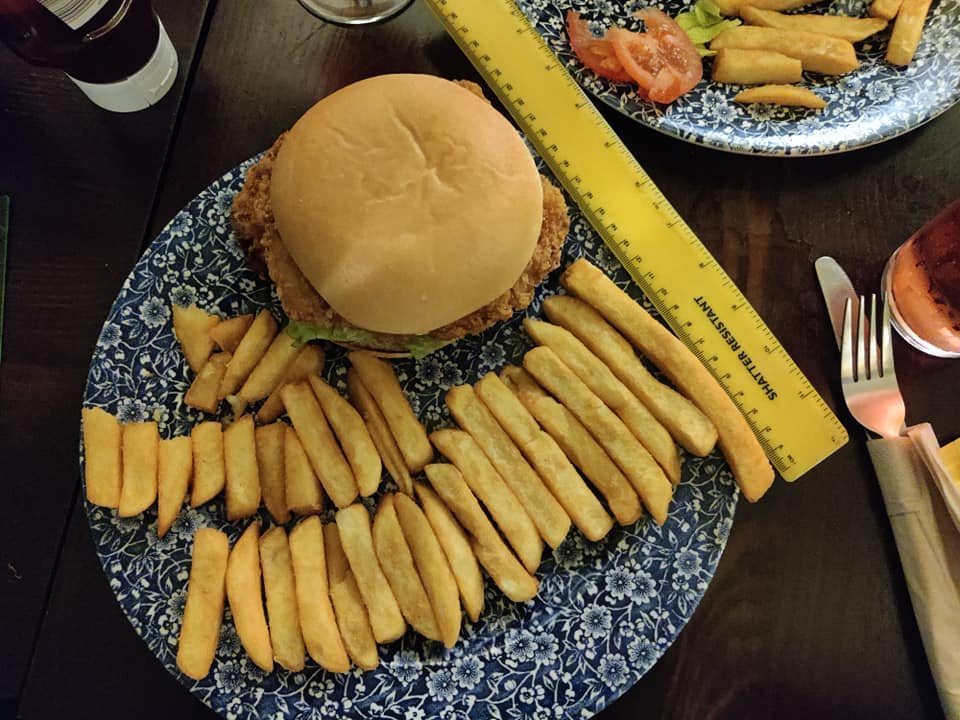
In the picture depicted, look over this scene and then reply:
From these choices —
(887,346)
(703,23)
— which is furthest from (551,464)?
(703,23)

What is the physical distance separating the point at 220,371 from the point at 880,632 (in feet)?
6.75

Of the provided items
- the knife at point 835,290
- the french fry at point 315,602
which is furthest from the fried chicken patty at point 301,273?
the knife at point 835,290

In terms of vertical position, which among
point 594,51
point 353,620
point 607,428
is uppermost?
point 594,51

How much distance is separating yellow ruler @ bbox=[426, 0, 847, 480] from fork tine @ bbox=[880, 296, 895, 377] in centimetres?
23

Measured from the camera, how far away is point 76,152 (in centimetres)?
251

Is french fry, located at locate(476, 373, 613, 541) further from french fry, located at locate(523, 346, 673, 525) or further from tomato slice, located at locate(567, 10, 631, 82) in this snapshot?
tomato slice, located at locate(567, 10, 631, 82)

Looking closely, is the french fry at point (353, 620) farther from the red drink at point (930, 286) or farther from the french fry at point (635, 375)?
the red drink at point (930, 286)

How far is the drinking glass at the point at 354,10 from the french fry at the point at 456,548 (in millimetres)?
1665

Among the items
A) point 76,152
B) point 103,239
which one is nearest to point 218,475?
point 103,239

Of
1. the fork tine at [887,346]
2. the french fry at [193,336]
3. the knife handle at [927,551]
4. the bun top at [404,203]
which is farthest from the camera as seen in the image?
the fork tine at [887,346]

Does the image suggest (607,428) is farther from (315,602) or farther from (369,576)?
(315,602)

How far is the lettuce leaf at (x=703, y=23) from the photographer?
257 centimetres

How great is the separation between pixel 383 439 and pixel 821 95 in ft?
5.96

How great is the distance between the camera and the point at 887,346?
2.33m
